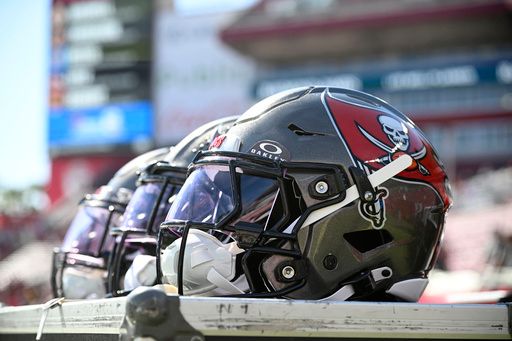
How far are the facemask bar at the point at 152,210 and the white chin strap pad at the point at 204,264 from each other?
53 centimetres

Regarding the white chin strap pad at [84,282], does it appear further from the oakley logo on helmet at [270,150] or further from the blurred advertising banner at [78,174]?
the blurred advertising banner at [78,174]

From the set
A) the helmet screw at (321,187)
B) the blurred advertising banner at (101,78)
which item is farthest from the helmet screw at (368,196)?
the blurred advertising banner at (101,78)

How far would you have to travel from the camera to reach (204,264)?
199 centimetres

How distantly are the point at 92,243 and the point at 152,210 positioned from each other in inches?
24.4

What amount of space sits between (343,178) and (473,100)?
2203 centimetres

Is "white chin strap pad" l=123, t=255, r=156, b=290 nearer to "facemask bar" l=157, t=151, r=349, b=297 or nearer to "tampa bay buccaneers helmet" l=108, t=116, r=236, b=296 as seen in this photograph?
"tampa bay buccaneers helmet" l=108, t=116, r=236, b=296

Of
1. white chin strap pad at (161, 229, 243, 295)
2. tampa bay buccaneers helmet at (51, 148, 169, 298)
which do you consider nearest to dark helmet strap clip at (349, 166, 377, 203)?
white chin strap pad at (161, 229, 243, 295)

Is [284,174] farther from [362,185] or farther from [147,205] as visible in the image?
[147,205]

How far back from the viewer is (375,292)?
2164 millimetres

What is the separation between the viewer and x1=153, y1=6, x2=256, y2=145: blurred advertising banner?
2544cm

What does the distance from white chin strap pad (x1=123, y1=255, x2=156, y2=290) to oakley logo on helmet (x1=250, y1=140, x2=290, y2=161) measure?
1.82 feet

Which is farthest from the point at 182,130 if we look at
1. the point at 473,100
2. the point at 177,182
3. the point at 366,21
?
the point at 177,182

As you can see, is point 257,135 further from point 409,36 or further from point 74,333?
point 409,36

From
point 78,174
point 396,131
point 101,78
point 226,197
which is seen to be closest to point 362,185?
point 396,131
